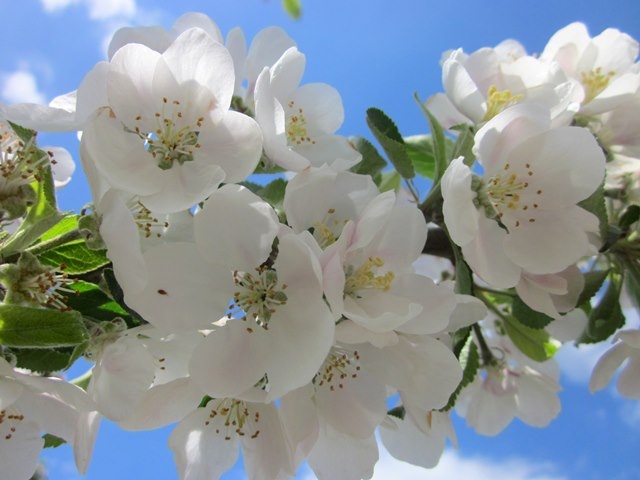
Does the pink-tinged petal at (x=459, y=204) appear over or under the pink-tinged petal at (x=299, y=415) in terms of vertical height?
over

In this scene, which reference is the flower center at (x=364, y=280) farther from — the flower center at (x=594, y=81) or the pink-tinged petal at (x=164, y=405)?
the flower center at (x=594, y=81)

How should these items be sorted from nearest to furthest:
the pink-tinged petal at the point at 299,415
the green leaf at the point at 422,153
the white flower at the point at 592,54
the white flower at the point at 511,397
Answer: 1. the pink-tinged petal at the point at 299,415
2. the white flower at the point at 592,54
3. the green leaf at the point at 422,153
4. the white flower at the point at 511,397

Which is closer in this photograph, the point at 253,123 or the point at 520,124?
the point at 253,123

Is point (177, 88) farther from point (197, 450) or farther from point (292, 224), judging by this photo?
point (197, 450)

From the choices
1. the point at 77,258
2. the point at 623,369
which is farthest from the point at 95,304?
the point at 623,369

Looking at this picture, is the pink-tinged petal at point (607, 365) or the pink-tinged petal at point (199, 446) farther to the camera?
the pink-tinged petal at point (607, 365)

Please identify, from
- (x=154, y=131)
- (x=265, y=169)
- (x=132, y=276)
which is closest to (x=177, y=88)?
(x=154, y=131)

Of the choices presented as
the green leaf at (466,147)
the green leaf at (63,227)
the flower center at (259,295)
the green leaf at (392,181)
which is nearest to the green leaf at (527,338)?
the green leaf at (392,181)
